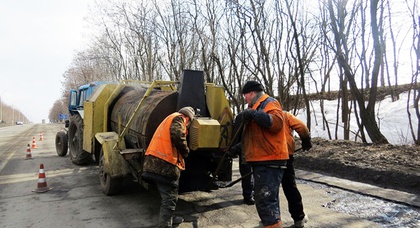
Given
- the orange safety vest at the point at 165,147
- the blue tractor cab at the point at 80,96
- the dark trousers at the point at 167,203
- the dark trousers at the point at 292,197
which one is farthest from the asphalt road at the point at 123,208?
the blue tractor cab at the point at 80,96

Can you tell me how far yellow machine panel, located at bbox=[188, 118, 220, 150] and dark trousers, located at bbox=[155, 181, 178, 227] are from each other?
66 centimetres

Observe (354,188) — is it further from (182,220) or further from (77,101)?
(77,101)

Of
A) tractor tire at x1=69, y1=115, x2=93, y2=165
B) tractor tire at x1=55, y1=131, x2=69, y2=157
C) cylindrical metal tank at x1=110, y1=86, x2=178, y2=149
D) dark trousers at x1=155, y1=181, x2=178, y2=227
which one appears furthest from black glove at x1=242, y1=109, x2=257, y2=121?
tractor tire at x1=55, y1=131, x2=69, y2=157

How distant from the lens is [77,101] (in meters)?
10.9

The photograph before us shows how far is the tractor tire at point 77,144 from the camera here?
8805 mm

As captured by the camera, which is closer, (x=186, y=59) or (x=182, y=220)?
(x=182, y=220)

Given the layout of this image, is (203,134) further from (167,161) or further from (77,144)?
(77,144)

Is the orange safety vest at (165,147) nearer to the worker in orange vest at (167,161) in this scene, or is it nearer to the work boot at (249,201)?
the worker in orange vest at (167,161)

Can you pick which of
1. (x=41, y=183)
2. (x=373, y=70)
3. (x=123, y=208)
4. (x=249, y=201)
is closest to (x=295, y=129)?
(x=249, y=201)

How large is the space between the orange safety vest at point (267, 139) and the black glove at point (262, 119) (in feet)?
0.28

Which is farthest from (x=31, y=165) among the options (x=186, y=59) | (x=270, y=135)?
(x=186, y=59)

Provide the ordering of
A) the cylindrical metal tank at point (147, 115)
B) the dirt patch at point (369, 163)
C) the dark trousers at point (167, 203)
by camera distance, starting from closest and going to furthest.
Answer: the dark trousers at point (167, 203) → the cylindrical metal tank at point (147, 115) → the dirt patch at point (369, 163)

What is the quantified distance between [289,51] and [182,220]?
31.6ft

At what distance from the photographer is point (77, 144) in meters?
9.42
